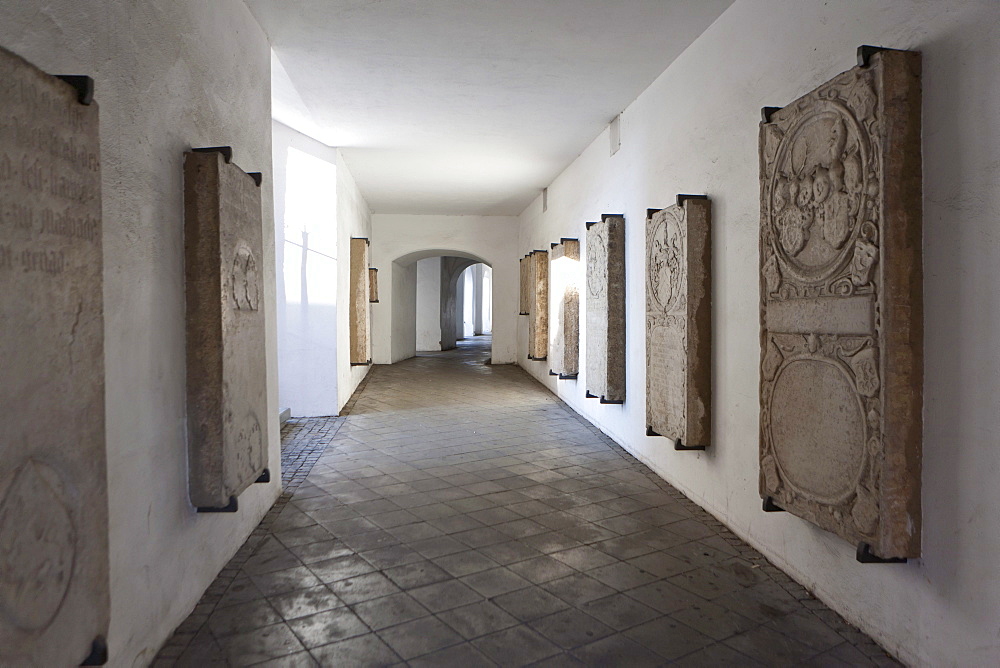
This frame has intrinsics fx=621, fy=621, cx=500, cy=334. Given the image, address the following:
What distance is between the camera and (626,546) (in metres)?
3.30

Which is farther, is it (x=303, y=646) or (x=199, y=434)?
(x=199, y=434)

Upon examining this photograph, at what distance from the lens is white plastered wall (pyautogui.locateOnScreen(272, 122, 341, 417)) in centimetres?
665

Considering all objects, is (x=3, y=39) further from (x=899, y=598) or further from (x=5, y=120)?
(x=899, y=598)

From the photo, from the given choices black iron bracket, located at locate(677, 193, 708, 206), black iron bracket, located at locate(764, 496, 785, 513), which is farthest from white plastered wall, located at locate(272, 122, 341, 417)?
black iron bracket, located at locate(764, 496, 785, 513)

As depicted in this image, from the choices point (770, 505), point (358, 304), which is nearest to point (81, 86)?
point (770, 505)

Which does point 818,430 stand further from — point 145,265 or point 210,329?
point 145,265

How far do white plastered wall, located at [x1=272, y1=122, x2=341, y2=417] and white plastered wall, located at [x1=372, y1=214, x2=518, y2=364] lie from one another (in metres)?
4.88

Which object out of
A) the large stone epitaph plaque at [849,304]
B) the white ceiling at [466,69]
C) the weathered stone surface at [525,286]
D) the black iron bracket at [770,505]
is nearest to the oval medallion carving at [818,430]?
the large stone epitaph plaque at [849,304]

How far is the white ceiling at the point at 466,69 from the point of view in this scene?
3.75m

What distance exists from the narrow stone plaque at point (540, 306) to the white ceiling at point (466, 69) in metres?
1.80

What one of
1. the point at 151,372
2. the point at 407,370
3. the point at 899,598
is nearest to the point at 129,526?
the point at 151,372

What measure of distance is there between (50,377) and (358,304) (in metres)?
7.06

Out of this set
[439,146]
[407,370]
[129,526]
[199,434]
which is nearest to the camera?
[129,526]

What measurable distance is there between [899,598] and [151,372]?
2.81 meters
